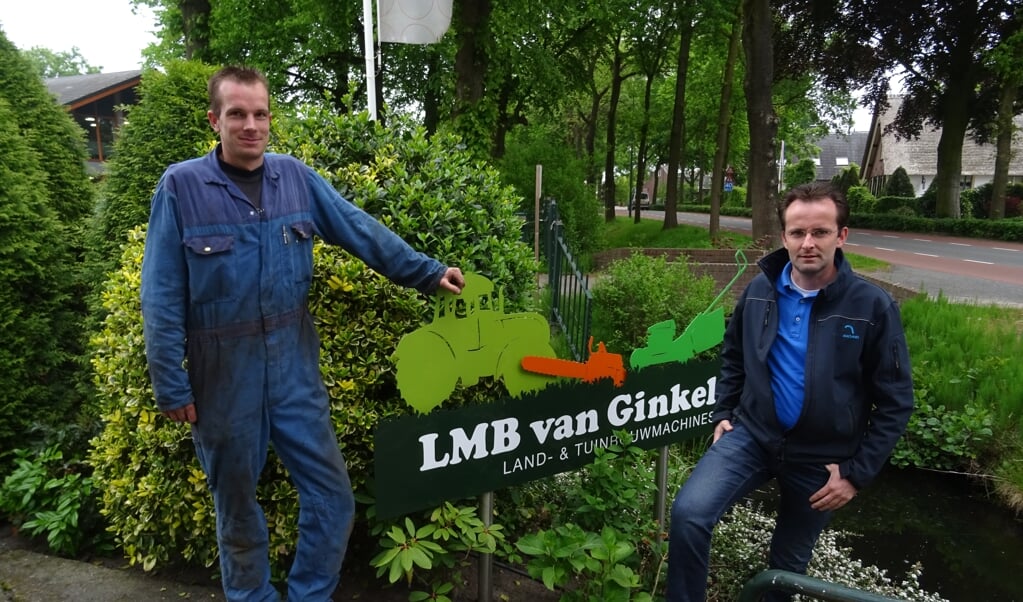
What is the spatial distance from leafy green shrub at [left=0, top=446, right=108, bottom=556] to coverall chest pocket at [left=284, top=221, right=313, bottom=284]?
6.57 ft

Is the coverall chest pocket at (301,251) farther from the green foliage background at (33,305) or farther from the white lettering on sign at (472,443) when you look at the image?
the green foliage background at (33,305)

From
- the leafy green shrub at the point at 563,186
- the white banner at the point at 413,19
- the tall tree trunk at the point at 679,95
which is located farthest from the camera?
the tall tree trunk at the point at 679,95

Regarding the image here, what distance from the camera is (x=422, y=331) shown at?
101 inches

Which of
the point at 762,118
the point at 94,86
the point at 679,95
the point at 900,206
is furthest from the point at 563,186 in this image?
the point at 94,86

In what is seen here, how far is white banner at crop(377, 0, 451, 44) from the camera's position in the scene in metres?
5.55

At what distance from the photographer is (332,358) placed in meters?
2.77

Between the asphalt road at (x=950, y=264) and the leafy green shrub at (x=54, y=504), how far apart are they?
9.25 meters

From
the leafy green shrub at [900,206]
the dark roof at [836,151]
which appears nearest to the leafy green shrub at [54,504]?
the leafy green shrub at [900,206]

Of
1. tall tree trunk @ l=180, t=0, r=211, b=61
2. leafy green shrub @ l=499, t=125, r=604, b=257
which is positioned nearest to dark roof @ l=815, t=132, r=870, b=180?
leafy green shrub @ l=499, t=125, r=604, b=257

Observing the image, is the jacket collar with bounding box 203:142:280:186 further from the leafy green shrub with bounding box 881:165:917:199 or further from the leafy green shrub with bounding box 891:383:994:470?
the leafy green shrub with bounding box 881:165:917:199

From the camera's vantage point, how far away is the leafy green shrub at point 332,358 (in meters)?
2.78

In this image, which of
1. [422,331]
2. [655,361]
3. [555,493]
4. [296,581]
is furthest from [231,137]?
[555,493]

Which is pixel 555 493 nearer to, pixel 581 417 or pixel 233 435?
pixel 581 417

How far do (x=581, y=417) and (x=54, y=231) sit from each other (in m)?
3.70
